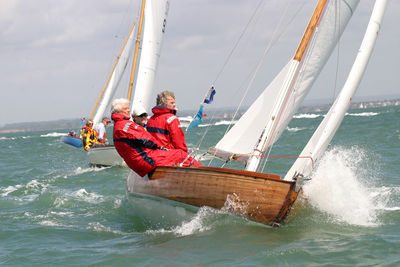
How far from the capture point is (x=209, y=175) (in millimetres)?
5324

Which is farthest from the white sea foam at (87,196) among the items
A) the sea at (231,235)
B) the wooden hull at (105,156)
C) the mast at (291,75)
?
the wooden hull at (105,156)

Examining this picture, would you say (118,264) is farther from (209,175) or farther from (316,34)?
→ (316,34)

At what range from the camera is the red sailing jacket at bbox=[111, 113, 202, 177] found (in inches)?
225

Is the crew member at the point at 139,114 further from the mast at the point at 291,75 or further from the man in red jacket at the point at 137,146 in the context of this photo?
the mast at the point at 291,75

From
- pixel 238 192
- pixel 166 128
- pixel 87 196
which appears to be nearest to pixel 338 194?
pixel 238 192

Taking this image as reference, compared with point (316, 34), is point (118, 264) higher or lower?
lower

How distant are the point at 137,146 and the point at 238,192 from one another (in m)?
1.31

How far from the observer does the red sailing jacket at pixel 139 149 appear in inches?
225

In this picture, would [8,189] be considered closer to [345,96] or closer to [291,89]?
[291,89]

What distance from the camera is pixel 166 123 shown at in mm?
5906

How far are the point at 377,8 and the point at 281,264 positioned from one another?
3.22 meters

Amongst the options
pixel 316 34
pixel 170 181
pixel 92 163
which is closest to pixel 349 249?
pixel 170 181

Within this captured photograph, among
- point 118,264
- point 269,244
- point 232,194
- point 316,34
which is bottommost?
point 118,264

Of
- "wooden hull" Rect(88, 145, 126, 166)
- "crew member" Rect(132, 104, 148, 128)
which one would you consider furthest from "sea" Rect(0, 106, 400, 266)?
"wooden hull" Rect(88, 145, 126, 166)
